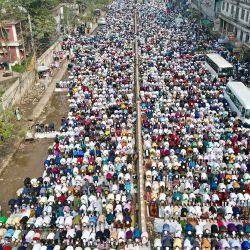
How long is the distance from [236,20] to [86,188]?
4642 cm

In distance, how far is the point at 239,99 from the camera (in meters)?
32.8

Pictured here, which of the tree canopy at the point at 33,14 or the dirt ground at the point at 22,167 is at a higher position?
the tree canopy at the point at 33,14

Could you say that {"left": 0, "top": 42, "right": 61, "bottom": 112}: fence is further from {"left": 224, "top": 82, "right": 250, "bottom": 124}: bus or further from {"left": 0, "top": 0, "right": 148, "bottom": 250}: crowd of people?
{"left": 224, "top": 82, "right": 250, "bottom": 124}: bus

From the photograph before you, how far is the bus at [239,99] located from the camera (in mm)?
31331

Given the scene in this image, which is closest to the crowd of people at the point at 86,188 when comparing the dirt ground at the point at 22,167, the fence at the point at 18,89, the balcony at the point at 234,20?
the dirt ground at the point at 22,167

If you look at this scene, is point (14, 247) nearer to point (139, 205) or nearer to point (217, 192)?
point (139, 205)

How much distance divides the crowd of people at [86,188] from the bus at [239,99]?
30.6ft

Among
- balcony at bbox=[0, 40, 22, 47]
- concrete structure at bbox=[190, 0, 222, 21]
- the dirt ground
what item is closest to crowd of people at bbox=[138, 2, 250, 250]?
the dirt ground

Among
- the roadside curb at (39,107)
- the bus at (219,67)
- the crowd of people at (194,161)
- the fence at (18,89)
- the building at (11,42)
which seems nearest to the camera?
the crowd of people at (194,161)

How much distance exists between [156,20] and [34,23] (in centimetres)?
4154

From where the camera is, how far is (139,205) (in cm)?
2166

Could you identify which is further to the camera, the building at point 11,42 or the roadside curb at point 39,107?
the building at point 11,42

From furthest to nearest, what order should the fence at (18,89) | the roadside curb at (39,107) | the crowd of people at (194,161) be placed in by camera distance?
the fence at (18,89) → the roadside curb at (39,107) → the crowd of people at (194,161)

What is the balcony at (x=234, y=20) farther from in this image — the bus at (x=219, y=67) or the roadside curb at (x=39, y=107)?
the roadside curb at (x=39, y=107)
